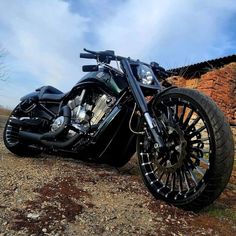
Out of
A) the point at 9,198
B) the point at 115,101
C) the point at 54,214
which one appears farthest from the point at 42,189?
the point at 115,101

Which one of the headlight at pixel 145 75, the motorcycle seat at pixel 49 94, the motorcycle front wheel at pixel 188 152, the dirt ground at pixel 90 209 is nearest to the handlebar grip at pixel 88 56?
the headlight at pixel 145 75

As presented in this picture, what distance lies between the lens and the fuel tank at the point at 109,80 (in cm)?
403

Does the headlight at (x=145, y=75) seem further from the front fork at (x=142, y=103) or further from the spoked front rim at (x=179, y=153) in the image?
the spoked front rim at (x=179, y=153)

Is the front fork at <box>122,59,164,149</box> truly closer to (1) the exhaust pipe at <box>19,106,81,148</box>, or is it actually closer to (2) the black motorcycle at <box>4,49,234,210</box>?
(2) the black motorcycle at <box>4,49,234,210</box>

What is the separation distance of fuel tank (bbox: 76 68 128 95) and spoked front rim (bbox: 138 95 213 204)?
0.66 m

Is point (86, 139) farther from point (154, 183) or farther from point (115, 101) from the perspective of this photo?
point (154, 183)

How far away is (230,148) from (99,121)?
1778 mm

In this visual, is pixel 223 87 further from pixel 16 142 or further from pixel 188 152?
pixel 188 152

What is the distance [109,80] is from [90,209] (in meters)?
1.70

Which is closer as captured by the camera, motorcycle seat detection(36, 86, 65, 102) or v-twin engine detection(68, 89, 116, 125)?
v-twin engine detection(68, 89, 116, 125)

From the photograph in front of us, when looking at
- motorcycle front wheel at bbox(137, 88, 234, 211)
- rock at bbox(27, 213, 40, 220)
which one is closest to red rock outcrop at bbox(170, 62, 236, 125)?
motorcycle front wheel at bbox(137, 88, 234, 211)

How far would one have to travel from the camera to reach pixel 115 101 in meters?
4.02

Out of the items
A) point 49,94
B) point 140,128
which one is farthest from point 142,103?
point 49,94

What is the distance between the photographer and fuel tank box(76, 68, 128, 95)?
4.03 meters
